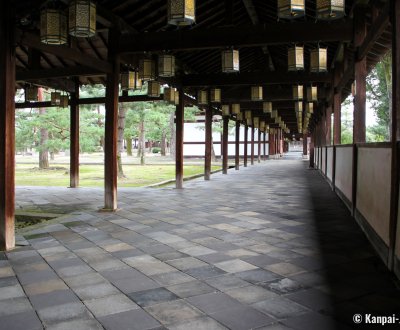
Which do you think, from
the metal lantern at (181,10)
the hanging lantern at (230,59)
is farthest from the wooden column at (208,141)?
the metal lantern at (181,10)

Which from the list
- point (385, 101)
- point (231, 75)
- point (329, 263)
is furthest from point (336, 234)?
point (385, 101)

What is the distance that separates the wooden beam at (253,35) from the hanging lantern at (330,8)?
2.47 m

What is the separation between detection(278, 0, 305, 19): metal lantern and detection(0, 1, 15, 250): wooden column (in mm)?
3727

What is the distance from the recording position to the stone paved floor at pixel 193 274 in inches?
129

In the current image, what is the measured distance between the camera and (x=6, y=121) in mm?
5434

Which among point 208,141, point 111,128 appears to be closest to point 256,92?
point 208,141

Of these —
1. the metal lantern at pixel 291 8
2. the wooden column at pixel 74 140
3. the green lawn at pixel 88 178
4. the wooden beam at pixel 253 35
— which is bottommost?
the green lawn at pixel 88 178

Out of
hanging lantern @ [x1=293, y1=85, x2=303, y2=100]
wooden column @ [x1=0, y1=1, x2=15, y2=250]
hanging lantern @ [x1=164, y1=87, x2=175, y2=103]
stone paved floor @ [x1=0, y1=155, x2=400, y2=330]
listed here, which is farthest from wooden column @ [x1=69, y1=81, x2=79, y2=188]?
wooden column @ [x1=0, y1=1, x2=15, y2=250]

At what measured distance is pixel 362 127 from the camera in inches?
323

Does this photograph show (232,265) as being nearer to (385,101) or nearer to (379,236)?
(379,236)

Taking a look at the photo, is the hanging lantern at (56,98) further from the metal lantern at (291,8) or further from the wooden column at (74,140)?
the metal lantern at (291,8)

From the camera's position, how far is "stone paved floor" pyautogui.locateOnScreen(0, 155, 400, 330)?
3277mm

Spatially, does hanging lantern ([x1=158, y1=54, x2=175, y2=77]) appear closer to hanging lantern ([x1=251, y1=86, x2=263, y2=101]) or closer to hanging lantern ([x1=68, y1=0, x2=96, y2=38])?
hanging lantern ([x1=68, y1=0, x2=96, y2=38])

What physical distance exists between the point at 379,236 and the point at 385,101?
24549mm
